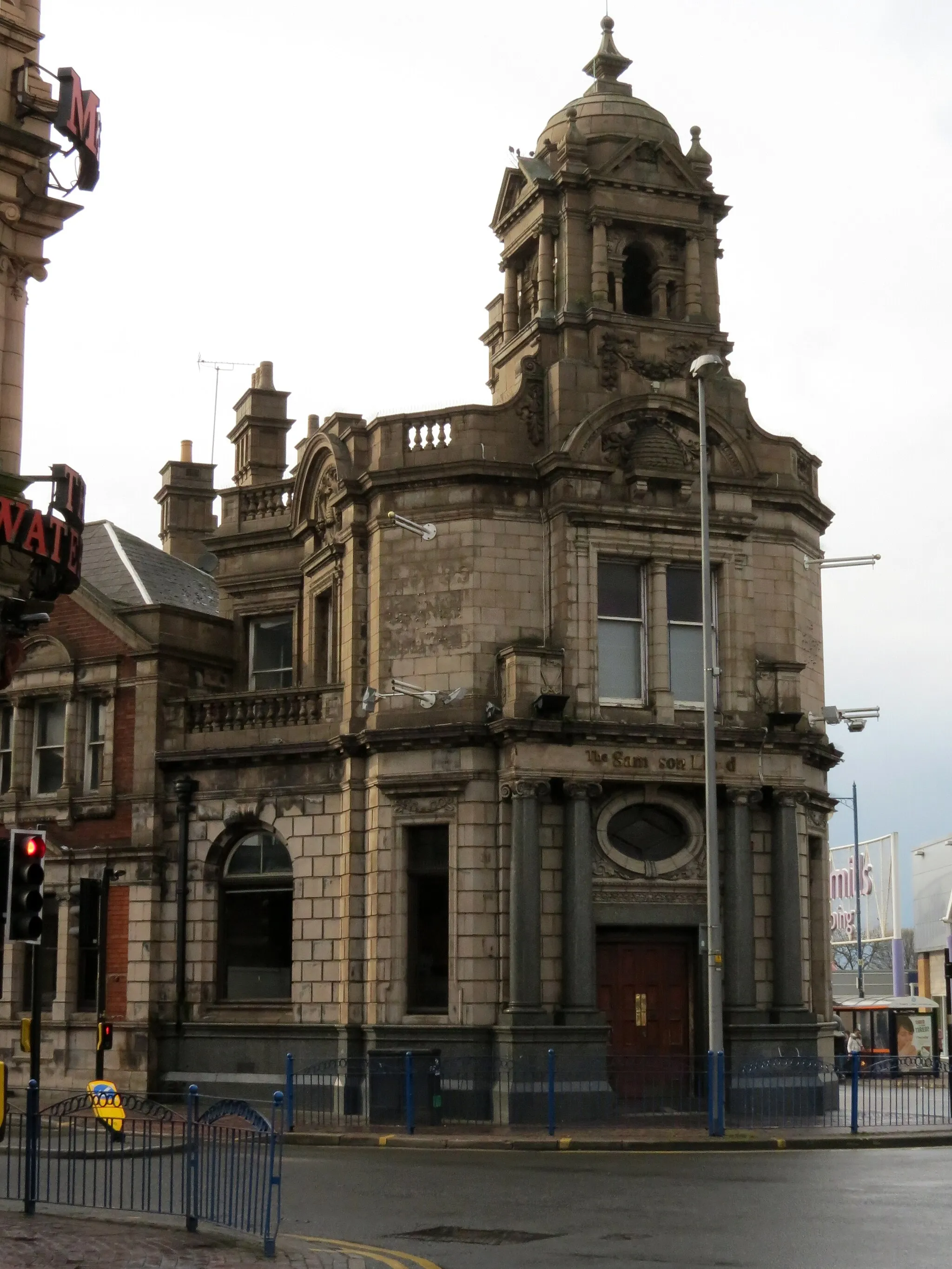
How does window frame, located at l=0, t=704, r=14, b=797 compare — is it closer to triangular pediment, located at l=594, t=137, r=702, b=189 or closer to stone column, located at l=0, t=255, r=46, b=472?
stone column, located at l=0, t=255, r=46, b=472

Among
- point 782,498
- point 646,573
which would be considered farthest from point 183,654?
point 782,498

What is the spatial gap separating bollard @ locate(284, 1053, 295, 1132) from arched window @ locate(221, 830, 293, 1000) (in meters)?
2.54

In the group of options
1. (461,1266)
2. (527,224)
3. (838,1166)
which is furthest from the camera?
(527,224)

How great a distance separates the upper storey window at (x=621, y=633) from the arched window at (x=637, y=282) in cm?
567

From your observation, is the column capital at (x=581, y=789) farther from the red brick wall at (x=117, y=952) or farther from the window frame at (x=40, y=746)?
the window frame at (x=40, y=746)

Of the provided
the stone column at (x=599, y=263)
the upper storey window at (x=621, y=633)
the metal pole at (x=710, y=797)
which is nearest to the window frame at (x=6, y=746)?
the upper storey window at (x=621, y=633)

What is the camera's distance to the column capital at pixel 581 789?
29.2 meters

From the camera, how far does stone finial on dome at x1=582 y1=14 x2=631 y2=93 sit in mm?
35219

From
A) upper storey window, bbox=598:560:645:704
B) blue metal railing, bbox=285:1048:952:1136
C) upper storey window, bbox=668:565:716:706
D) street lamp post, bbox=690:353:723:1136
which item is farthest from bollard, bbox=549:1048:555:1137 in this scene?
upper storey window, bbox=668:565:716:706

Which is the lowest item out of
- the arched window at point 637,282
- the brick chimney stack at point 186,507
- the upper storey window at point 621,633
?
the upper storey window at point 621,633

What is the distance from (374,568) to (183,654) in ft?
17.2

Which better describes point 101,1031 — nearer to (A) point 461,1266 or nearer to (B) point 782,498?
(A) point 461,1266

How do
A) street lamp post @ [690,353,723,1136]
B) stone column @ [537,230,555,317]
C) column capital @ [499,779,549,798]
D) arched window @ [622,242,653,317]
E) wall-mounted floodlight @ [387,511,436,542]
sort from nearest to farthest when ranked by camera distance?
1. street lamp post @ [690,353,723,1136]
2. column capital @ [499,779,549,798]
3. wall-mounted floodlight @ [387,511,436,542]
4. stone column @ [537,230,555,317]
5. arched window @ [622,242,653,317]

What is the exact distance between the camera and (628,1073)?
29.2 meters
